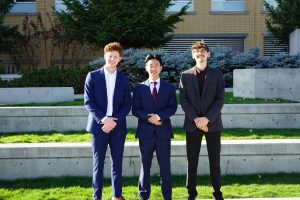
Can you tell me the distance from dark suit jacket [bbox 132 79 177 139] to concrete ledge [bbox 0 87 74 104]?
18.1 ft

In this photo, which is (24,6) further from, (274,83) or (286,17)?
(274,83)

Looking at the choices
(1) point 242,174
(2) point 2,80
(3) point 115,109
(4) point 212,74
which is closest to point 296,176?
(1) point 242,174

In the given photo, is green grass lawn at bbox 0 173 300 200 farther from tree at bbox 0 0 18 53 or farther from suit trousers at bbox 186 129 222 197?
tree at bbox 0 0 18 53

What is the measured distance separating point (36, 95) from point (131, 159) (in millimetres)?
5018

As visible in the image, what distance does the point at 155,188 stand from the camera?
616 cm

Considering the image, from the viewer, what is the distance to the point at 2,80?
489 inches

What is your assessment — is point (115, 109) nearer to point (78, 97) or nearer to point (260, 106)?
point (260, 106)

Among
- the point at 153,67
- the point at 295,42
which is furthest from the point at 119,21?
the point at 153,67

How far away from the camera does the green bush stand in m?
12.0

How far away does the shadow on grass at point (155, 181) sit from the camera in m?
6.36

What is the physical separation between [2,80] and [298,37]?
29.3 feet

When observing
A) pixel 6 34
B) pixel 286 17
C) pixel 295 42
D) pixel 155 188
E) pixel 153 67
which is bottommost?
pixel 155 188

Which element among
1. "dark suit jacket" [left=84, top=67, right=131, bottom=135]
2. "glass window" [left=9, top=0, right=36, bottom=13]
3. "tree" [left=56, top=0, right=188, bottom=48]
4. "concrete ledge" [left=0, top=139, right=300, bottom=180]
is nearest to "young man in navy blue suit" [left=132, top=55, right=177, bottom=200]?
"dark suit jacket" [left=84, top=67, right=131, bottom=135]

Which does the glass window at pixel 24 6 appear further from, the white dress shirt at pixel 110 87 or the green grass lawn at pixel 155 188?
the white dress shirt at pixel 110 87
